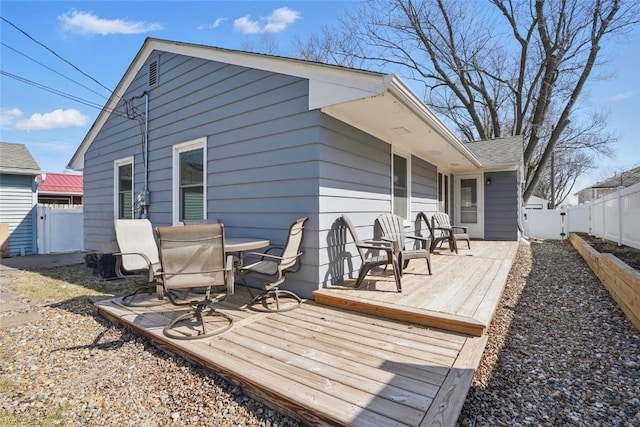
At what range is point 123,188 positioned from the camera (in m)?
6.92

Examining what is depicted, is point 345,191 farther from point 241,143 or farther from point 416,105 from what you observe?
point 241,143

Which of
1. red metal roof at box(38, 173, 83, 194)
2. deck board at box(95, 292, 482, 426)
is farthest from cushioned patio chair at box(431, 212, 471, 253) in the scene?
red metal roof at box(38, 173, 83, 194)

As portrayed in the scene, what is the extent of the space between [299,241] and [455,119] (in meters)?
18.1

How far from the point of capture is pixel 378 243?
4320 millimetres

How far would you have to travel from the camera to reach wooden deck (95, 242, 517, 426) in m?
1.73

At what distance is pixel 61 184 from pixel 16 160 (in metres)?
9.45

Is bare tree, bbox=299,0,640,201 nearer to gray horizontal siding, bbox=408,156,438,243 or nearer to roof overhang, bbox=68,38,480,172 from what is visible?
gray horizontal siding, bbox=408,156,438,243

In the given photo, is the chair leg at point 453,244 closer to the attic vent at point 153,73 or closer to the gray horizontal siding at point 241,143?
the gray horizontal siding at point 241,143

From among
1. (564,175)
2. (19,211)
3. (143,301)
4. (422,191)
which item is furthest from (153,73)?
(564,175)

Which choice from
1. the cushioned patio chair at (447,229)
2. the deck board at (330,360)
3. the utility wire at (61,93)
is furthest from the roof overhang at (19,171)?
the cushioned patio chair at (447,229)

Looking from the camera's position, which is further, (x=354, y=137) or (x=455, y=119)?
(x=455, y=119)

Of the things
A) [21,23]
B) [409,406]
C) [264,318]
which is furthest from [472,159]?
[21,23]

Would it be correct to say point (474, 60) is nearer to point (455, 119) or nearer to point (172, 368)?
point (455, 119)

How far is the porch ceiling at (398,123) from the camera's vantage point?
3.60m
